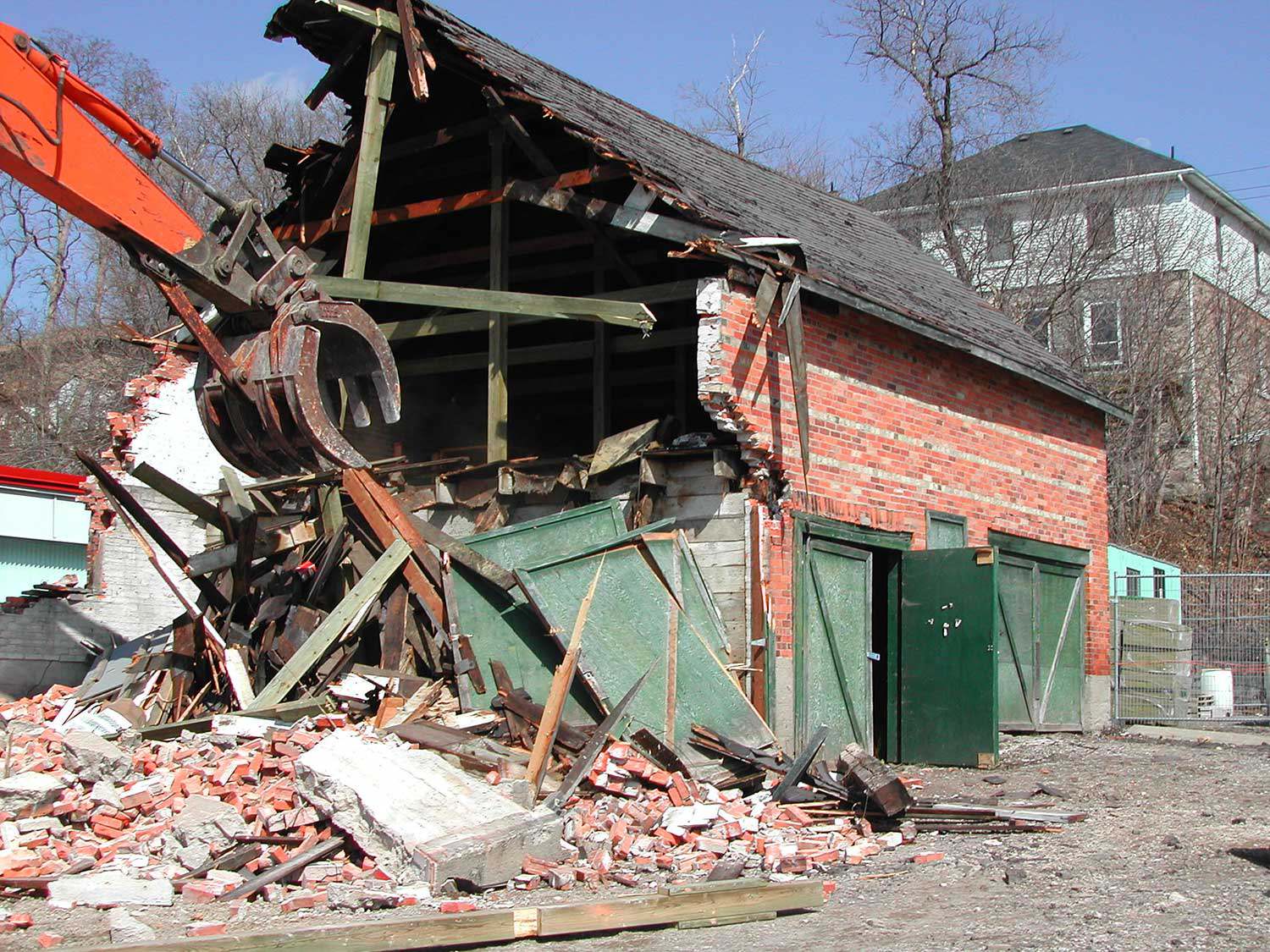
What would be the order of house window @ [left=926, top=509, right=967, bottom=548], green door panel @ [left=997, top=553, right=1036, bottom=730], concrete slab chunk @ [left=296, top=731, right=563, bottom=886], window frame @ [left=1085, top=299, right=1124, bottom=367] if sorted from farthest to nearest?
window frame @ [left=1085, top=299, right=1124, bottom=367], green door panel @ [left=997, top=553, right=1036, bottom=730], house window @ [left=926, top=509, right=967, bottom=548], concrete slab chunk @ [left=296, top=731, right=563, bottom=886]

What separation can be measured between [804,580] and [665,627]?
1.94 meters

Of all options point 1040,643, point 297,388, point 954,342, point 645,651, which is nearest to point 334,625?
point 297,388

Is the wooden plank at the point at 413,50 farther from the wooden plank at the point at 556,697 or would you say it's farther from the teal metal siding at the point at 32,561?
the teal metal siding at the point at 32,561

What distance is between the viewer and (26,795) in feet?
27.1

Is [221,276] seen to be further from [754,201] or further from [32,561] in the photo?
[32,561]

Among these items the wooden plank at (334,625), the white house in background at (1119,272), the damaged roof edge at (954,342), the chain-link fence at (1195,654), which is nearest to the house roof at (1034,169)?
the white house in background at (1119,272)

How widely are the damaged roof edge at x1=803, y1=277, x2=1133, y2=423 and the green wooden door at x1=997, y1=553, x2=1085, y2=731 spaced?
201 centimetres

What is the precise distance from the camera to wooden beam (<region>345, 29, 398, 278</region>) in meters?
12.5

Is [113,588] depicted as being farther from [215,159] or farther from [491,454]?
[215,159]

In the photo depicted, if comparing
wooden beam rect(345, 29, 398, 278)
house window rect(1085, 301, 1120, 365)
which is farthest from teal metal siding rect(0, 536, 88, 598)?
house window rect(1085, 301, 1120, 365)

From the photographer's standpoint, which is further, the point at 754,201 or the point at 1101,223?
the point at 1101,223

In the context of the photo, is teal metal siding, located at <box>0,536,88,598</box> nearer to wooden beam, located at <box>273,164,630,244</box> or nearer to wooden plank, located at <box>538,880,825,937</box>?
wooden beam, located at <box>273,164,630,244</box>

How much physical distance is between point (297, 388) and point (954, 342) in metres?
7.09

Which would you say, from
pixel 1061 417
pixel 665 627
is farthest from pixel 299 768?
pixel 1061 417
